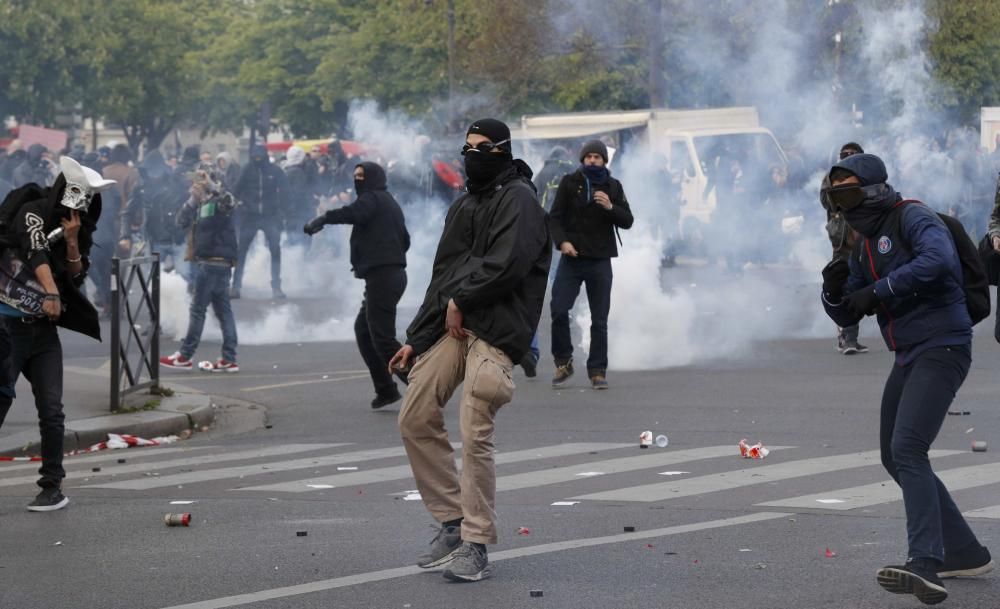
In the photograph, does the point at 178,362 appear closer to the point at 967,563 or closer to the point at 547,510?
the point at 547,510

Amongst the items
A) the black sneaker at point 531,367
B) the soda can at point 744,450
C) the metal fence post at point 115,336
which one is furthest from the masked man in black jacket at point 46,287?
the black sneaker at point 531,367

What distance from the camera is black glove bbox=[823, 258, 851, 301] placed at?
20.5ft

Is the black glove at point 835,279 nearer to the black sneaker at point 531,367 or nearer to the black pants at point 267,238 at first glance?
the black sneaker at point 531,367

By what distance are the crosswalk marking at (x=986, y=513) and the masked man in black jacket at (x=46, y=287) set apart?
4241mm

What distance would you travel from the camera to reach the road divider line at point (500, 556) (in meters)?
5.96

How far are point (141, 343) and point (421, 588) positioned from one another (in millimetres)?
7089

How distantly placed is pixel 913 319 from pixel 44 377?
14.0ft

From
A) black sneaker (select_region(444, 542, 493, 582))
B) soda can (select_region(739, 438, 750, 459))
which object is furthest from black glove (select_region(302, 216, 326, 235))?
black sneaker (select_region(444, 542, 493, 582))

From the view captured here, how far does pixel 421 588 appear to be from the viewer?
20.0ft

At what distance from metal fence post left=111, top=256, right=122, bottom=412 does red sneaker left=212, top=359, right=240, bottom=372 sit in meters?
3.27

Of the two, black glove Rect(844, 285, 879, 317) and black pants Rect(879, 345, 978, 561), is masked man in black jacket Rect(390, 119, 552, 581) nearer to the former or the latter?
black glove Rect(844, 285, 879, 317)

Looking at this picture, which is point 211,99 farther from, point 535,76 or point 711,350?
point 711,350

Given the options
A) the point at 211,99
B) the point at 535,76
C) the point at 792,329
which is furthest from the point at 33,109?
the point at 792,329

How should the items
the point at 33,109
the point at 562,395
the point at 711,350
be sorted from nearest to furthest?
the point at 562,395 < the point at 711,350 < the point at 33,109
